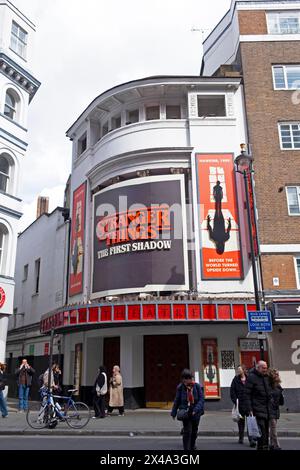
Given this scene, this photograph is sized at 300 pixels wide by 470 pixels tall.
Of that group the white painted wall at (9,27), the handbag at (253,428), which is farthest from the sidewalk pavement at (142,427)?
the white painted wall at (9,27)

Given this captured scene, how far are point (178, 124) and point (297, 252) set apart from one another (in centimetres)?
815

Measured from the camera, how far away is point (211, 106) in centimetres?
2180

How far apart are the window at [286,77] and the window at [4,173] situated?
46.7ft

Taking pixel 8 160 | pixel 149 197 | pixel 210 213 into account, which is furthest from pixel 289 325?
pixel 8 160

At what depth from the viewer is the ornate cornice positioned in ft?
71.4

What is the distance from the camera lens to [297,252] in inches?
697

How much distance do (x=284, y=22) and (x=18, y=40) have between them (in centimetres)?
1434

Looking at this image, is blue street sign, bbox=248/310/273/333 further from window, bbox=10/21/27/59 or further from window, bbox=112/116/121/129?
window, bbox=10/21/27/59

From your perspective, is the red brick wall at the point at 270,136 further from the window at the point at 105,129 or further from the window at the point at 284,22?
the window at the point at 105,129

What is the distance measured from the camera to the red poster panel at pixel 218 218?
58.6 feet

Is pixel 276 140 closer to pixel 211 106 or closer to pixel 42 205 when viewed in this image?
pixel 211 106

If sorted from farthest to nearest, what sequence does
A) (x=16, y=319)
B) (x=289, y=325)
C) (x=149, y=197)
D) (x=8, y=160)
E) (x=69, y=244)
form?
(x=16, y=319) → (x=69, y=244) → (x=8, y=160) → (x=149, y=197) → (x=289, y=325)

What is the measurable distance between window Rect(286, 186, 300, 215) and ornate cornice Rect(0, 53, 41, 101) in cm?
1494
